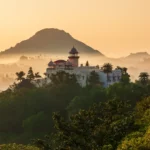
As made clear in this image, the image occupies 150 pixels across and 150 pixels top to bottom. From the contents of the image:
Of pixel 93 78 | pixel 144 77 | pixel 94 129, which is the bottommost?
pixel 94 129

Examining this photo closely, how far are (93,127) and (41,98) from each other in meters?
41.6

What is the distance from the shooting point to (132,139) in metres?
21.5

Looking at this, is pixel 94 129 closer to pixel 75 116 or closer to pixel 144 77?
pixel 75 116

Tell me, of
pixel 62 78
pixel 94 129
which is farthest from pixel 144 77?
pixel 94 129

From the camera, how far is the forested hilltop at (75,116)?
80.5 feet

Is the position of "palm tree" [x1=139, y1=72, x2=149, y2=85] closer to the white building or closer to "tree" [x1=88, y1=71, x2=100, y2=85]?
the white building

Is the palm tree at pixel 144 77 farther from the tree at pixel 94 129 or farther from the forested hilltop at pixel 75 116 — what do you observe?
the tree at pixel 94 129

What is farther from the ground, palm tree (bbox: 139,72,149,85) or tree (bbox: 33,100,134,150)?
palm tree (bbox: 139,72,149,85)

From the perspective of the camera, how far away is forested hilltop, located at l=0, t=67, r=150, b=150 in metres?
24.5

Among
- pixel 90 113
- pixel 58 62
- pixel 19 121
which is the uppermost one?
pixel 58 62

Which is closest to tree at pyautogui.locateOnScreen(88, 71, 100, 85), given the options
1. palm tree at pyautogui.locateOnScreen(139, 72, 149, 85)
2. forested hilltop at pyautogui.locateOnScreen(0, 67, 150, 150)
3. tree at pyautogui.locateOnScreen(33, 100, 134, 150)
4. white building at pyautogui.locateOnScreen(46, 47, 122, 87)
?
forested hilltop at pyautogui.locateOnScreen(0, 67, 150, 150)

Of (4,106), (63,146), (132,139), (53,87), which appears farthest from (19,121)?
(132,139)

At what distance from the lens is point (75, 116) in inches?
1061

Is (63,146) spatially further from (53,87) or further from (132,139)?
(53,87)
